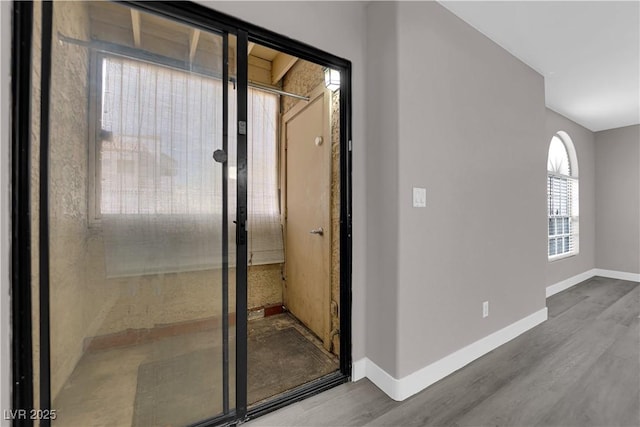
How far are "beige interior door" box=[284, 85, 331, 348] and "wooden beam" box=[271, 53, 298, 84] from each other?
17.2 inches

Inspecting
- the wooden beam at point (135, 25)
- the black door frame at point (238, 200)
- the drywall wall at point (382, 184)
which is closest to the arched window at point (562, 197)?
the drywall wall at point (382, 184)

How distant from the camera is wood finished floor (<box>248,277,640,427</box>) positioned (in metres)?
1.56

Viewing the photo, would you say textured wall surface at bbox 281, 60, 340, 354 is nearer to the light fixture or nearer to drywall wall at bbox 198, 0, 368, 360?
the light fixture

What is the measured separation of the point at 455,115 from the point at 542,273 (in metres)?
2.14

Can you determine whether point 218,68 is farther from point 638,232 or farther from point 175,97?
point 638,232

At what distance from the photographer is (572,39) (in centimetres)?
238

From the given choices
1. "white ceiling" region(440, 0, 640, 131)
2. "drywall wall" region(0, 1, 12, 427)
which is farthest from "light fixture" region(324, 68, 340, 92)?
"drywall wall" region(0, 1, 12, 427)

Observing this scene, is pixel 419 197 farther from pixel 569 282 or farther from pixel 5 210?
pixel 569 282

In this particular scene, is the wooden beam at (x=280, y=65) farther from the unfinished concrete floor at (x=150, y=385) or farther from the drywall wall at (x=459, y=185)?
the unfinished concrete floor at (x=150, y=385)

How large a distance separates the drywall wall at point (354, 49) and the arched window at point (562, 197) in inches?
153

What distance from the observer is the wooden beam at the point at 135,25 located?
130cm

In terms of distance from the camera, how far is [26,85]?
1.10m

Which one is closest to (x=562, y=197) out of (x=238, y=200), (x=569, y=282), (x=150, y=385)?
(x=569, y=282)

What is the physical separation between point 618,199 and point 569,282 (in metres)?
1.96
